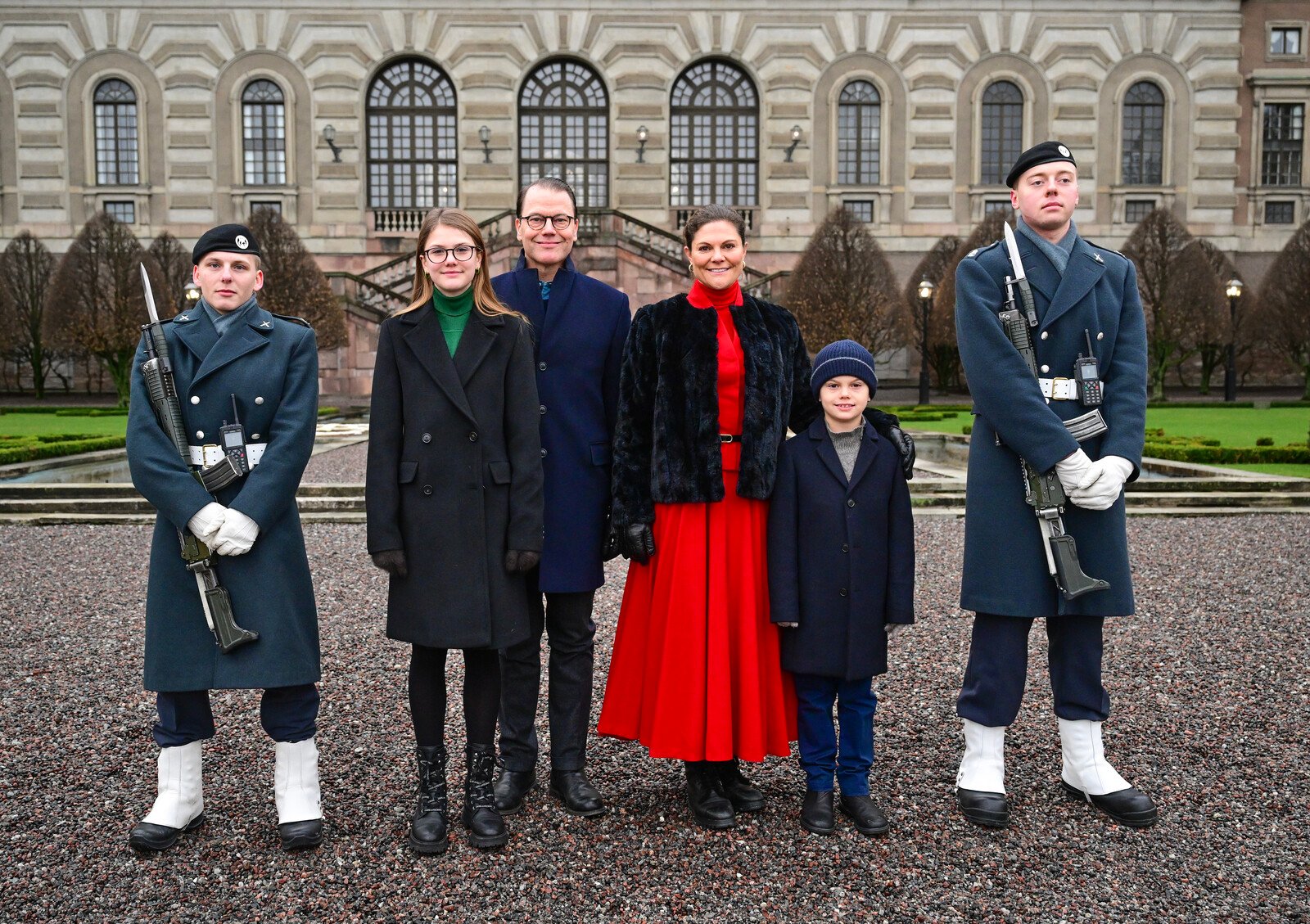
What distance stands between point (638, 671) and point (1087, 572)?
1864 mm

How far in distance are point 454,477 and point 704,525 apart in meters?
0.98

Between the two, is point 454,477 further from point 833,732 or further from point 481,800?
point 833,732

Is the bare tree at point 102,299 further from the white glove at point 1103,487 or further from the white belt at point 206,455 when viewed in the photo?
the white glove at point 1103,487

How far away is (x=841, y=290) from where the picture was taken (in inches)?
1014

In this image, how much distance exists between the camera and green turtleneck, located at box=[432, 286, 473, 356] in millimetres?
3871

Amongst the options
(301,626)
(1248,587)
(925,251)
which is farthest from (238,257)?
(925,251)

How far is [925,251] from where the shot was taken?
3422 cm

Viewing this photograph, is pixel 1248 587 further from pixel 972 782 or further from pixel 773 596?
pixel 773 596

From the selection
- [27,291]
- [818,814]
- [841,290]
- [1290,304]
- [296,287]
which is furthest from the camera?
[27,291]

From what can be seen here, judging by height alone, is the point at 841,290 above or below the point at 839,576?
above

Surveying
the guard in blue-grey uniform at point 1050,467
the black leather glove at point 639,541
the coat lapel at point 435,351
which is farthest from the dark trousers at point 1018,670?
the coat lapel at point 435,351

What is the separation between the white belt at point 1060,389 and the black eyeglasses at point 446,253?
2.33 m

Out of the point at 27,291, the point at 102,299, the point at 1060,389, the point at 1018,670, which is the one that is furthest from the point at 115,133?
the point at 1018,670

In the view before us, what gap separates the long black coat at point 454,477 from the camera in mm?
3674
